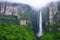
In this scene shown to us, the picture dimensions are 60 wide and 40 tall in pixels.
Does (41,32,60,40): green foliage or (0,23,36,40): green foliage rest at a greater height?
(0,23,36,40): green foliage

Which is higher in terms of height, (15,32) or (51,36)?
(15,32)

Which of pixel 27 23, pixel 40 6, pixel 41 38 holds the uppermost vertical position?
pixel 40 6

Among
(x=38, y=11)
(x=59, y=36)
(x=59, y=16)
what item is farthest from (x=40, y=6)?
(x=59, y=36)

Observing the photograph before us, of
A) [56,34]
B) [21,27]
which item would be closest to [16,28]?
[21,27]

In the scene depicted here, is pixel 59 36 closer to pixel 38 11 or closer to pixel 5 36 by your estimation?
pixel 38 11

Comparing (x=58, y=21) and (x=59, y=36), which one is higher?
(x=58, y=21)

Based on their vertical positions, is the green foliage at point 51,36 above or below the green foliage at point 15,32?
below
